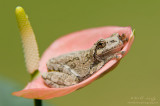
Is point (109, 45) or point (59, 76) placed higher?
point (109, 45)

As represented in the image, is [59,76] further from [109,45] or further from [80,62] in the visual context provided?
[109,45]

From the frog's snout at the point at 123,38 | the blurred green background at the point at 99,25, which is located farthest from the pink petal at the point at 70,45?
the blurred green background at the point at 99,25

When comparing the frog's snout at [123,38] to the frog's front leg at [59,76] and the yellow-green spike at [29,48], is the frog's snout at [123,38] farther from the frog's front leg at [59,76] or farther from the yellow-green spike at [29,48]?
the yellow-green spike at [29,48]

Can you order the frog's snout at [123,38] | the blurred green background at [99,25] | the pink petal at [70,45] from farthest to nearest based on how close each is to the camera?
the blurred green background at [99,25] < the frog's snout at [123,38] < the pink petal at [70,45]

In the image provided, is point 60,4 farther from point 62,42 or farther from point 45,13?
point 62,42

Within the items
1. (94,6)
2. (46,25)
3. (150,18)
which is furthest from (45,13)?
(150,18)

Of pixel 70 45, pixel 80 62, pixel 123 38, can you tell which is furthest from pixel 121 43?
pixel 70 45

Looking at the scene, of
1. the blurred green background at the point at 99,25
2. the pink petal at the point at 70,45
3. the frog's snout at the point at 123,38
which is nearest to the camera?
the pink petal at the point at 70,45
